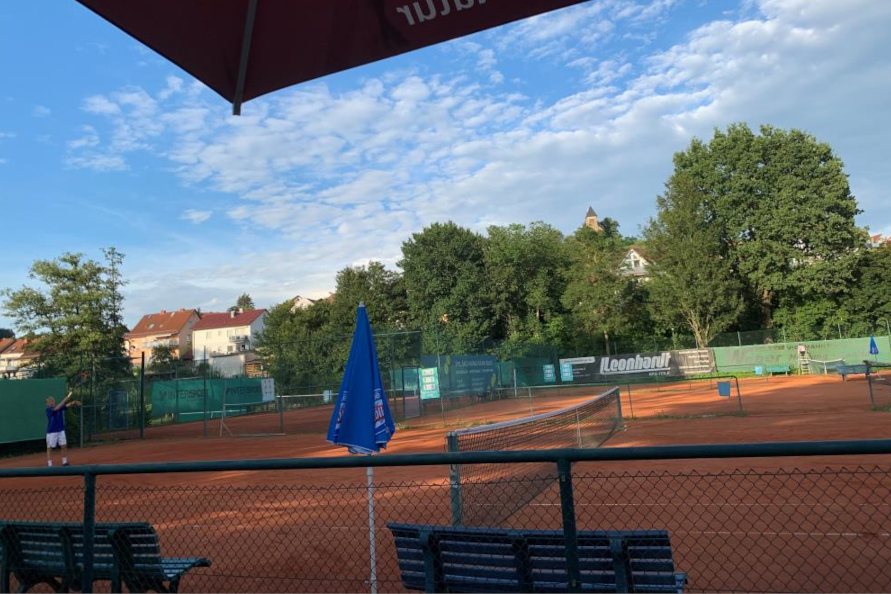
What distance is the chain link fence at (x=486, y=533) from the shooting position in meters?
3.26

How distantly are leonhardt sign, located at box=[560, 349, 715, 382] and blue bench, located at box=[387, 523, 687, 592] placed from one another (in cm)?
3250

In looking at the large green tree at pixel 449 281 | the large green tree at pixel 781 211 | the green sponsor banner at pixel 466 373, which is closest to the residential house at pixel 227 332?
the large green tree at pixel 449 281

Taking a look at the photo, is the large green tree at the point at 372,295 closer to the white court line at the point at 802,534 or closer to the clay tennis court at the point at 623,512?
the clay tennis court at the point at 623,512

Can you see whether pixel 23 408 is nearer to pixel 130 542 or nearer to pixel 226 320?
pixel 130 542

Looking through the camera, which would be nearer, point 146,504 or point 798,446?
point 798,446

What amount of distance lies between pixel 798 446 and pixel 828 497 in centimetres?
679

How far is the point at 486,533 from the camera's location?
3.47 meters

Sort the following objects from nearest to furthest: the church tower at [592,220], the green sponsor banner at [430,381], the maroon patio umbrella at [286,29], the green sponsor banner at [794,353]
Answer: the maroon patio umbrella at [286,29]
the green sponsor banner at [430,381]
the green sponsor banner at [794,353]
the church tower at [592,220]

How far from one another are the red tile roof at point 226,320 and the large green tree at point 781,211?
70449 millimetres

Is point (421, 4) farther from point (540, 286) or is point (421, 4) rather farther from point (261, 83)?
point (540, 286)

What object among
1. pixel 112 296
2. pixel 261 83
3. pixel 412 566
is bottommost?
pixel 412 566

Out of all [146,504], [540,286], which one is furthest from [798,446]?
[540,286]

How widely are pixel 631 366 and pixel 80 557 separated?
111 ft

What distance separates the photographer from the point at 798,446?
2.41 m
